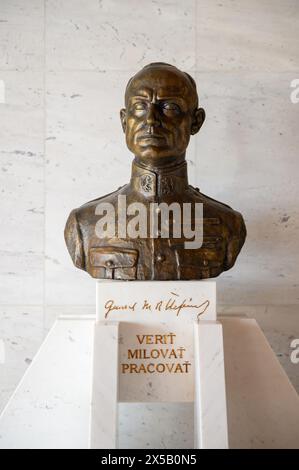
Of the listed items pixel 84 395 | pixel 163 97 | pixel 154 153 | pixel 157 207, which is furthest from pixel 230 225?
pixel 84 395

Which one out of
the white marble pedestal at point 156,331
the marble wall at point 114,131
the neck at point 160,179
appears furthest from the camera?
the marble wall at point 114,131

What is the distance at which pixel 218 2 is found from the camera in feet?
7.70

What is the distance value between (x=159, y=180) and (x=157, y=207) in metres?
0.09

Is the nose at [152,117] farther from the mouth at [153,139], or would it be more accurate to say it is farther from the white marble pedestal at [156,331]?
the white marble pedestal at [156,331]

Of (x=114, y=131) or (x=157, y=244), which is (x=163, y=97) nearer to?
(x=157, y=244)

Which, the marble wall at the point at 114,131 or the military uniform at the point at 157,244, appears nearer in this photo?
the military uniform at the point at 157,244

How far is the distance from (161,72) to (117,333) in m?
0.84

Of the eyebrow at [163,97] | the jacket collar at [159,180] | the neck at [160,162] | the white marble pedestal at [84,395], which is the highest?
the eyebrow at [163,97]

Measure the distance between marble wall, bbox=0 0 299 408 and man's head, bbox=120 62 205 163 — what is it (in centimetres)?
64

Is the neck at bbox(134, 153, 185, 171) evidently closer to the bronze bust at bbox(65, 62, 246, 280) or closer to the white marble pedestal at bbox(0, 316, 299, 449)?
the bronze bust at bbox(65, 62, 246, 280)

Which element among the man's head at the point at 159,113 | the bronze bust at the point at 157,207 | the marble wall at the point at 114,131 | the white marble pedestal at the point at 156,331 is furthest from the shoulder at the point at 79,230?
the marble wall at the point at 114,131

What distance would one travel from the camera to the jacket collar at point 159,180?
69.0 inches

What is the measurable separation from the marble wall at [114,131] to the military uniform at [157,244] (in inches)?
23.2

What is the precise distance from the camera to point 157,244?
170 centimetres
